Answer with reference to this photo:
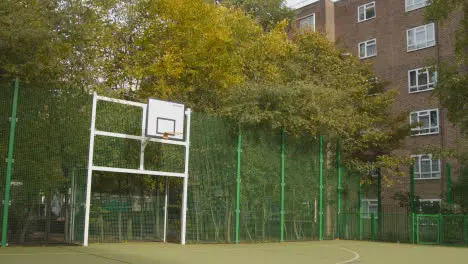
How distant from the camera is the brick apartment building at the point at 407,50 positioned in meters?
30.6

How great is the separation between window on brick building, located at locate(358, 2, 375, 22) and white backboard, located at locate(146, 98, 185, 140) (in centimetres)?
2462

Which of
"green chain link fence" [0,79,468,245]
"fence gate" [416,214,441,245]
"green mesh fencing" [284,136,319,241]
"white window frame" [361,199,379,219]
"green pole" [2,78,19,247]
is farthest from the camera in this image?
"white window frame" [361,199,379,219]

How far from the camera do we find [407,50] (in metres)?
33.1

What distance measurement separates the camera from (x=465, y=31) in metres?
18.2

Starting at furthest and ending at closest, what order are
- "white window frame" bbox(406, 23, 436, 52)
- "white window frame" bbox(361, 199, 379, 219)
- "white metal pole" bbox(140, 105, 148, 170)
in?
"white window frame" bbox(406, 23, 436, 52)
"white window frame" bbox(361, 199, 379, 219)
"white metal pole" bbox(140, 105, 148, 170)

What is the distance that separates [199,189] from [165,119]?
233cm

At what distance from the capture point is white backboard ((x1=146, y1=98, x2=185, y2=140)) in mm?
13945

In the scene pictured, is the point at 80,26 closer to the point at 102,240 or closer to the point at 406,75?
the point at 102,240

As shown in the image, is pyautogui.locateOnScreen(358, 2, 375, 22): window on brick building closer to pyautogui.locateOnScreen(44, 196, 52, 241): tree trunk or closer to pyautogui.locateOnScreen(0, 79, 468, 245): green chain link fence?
pyautogui.locateOnScreen(0, 79, 468, 245): green chain link fence

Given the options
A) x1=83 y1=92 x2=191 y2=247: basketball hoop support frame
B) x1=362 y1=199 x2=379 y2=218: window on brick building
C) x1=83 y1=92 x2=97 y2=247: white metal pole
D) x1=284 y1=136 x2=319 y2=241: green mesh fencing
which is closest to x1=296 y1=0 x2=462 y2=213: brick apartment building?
x1=362 y1=199 x2=379 y2=218: window on brick building

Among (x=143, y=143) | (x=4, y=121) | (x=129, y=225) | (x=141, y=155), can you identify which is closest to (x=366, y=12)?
(x=143, y=143)

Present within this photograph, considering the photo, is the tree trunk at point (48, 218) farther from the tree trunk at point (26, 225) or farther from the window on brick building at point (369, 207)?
the window on brick building at point (369, 207)

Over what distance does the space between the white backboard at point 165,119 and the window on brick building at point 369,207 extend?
29.1 feet

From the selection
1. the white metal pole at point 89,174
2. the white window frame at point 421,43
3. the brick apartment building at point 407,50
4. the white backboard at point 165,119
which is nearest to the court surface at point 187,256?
the white metal pole at point 89,174
